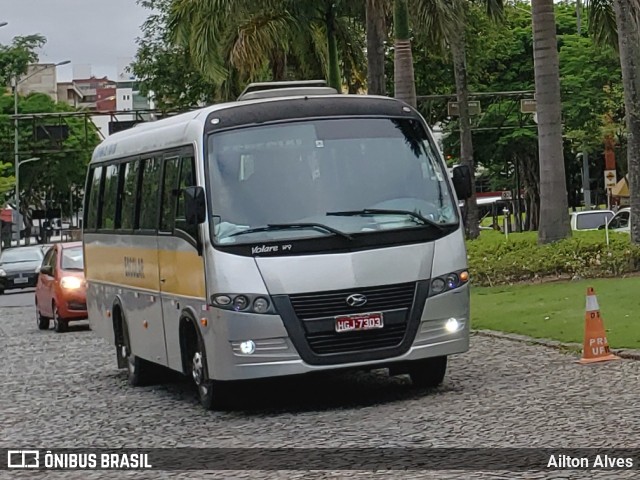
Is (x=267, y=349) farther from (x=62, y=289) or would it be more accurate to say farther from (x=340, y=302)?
(x=62, y=289)

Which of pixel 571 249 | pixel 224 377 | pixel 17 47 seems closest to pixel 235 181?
pixel 224 377

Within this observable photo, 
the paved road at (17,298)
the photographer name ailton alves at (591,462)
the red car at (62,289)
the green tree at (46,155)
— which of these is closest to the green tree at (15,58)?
the green tree at (46,155)

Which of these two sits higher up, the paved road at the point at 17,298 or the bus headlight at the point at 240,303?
the bus headlight at the point at 240,303

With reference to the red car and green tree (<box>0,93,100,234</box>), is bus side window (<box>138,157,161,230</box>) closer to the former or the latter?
the red car

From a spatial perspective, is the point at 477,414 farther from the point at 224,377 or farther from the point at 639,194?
the point at 639,194

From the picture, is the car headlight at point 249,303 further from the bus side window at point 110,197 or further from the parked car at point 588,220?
the parked car at point 588,220

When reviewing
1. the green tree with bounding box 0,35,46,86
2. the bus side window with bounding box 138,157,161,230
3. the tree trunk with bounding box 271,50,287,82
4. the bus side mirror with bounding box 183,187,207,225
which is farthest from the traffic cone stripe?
the green tree with bounding box 0,35,46,86

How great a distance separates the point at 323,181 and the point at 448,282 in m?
1.43

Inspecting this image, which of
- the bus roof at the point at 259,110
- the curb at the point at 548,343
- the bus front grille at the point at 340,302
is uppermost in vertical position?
the bus roof at the point at 259,110

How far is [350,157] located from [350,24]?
23557 mm

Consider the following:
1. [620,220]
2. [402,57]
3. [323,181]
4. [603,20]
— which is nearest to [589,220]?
[620,220]

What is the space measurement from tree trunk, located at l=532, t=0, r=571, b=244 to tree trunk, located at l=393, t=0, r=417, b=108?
3.41 metres

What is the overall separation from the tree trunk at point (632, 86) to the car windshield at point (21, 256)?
26473 mm

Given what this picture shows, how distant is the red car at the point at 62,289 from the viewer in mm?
26359
